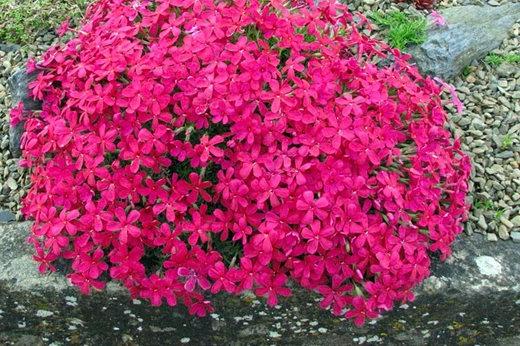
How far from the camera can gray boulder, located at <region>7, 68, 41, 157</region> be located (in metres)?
3.31

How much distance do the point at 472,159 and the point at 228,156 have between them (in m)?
1.51

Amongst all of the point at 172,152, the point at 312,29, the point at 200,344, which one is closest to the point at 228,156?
the point at 172,152

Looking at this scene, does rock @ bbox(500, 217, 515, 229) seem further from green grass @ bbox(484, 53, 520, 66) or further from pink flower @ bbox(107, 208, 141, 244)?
pink flower @ bbox(107, 208, 141, 244)

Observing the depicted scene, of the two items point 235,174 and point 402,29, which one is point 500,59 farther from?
point 235,174

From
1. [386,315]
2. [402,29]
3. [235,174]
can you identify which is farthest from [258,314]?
[402,29]

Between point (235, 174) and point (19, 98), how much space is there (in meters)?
1.33

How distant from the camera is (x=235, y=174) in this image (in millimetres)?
2689

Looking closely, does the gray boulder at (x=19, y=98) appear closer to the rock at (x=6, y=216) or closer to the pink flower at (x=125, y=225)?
the rock at (x=6, y=216)

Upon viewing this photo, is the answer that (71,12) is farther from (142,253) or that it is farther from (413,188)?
(413,188)

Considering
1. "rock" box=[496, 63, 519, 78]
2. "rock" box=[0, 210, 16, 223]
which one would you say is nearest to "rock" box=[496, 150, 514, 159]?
"rock" box=[496, 63, 519, 78]

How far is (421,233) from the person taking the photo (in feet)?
9.27

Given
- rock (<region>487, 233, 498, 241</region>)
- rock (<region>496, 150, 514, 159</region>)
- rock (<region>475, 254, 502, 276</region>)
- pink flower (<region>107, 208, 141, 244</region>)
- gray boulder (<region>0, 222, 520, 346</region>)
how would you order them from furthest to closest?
rock (<region>496, 150, 514, 159</region>), rock (<region>487, 233, 498, 241</region>), rock (<region>475, 254, 502, 276</region>), gray boulder (<region>0, 222, 520, 346</region>), pink flower (<region>107, 208, 141, 244</region>)

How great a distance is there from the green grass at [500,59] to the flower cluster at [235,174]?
1353 millimetres

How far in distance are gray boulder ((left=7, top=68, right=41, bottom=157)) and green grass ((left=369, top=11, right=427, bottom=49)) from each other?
6.57 ft
